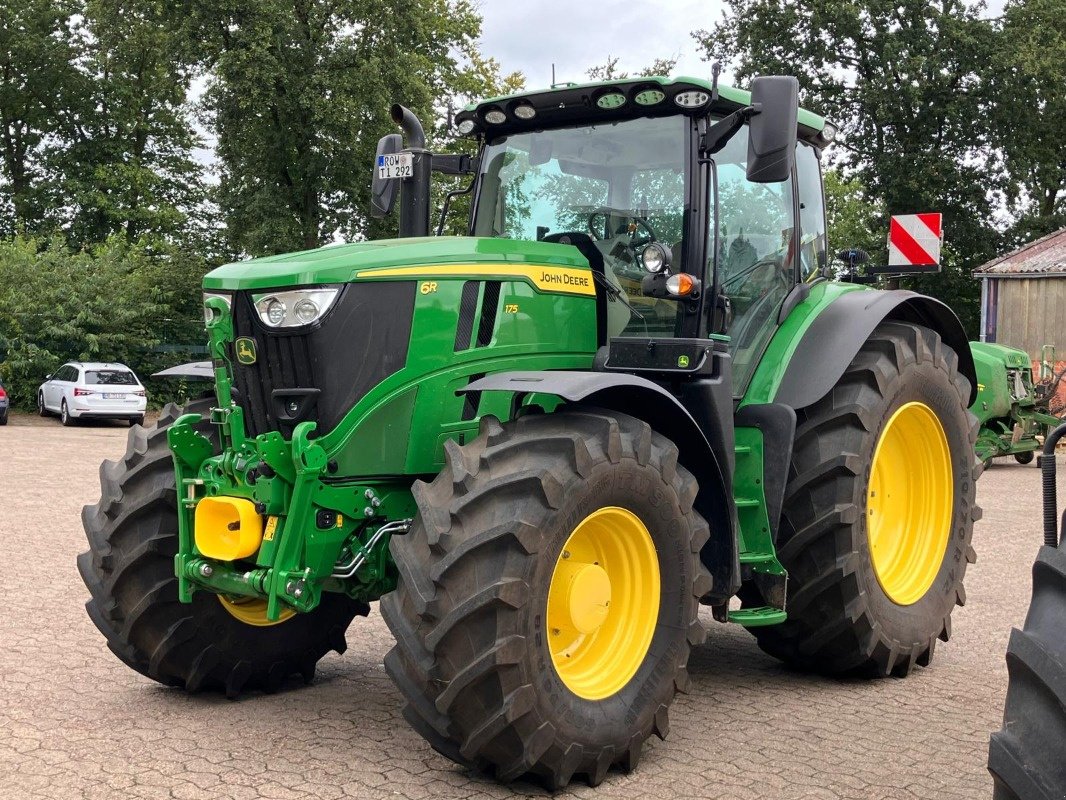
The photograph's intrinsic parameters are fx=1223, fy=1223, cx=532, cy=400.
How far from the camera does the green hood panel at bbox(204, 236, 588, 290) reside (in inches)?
184

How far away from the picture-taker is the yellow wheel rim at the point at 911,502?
625cm

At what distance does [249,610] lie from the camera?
5.45 meters

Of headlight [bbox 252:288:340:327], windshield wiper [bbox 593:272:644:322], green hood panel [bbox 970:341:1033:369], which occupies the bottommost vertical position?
green hood panel [bbox 970:341:1033:369]

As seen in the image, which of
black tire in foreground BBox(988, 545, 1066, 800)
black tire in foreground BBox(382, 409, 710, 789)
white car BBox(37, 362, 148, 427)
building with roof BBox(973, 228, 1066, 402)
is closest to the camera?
black tire in foreground BBox(988, 545, 1066, 800)

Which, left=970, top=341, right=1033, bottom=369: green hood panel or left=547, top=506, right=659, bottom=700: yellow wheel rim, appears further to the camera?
left=970, top=341, right=1033, bottom=369: green hood panel

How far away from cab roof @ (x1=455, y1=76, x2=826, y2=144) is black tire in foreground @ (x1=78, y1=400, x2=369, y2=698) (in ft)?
6.37

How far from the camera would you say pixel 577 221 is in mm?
5629

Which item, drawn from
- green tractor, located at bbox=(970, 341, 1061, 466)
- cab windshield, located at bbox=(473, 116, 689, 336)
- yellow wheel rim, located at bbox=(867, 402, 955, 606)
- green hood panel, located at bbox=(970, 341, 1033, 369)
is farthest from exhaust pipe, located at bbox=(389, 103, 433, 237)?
green hood panel, located at bbox=(970, 341, 1033, 369)

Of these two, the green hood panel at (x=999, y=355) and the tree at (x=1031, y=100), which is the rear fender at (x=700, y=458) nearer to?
the green hood panel at (x=999, y=355)

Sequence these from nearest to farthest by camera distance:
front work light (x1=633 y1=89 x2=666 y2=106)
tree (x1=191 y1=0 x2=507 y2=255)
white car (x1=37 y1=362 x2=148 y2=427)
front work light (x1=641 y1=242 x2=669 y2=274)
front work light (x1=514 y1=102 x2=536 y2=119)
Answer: front work light (x1=641 y1=242 x2=669 y2=274) < front work light (x1=633 y1=89 x2=666 y2=106) < front work light (x1=514 y1=102 x2=536 y2=119) < white car (x1=37 y1=362 x2=148 y2=427) < tree (x1=191 y1=0 x2=507 y2=255)

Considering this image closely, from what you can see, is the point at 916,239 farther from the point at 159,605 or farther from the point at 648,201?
the point at 159,605

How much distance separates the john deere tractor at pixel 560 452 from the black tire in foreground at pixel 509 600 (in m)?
0.01

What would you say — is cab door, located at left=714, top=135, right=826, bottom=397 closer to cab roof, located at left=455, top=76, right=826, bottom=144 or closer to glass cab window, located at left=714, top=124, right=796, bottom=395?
glass cab window, located at left=714, top=124, right=796, bottom=395

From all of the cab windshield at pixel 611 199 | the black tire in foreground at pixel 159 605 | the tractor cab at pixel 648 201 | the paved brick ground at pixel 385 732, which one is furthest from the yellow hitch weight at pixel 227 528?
the cab windshield at pixel 611 199
